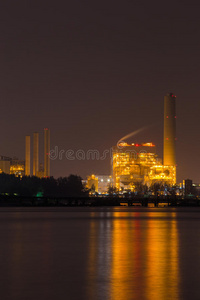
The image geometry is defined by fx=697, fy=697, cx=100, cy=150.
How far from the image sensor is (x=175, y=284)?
1528 centimetres

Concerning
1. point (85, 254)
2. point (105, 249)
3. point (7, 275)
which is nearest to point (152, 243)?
point (105, 249)

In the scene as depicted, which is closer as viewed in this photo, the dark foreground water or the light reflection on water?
the dark foreground water

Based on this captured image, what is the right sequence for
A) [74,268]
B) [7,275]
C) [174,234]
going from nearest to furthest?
[7,275] < [74,268] < [174,234]

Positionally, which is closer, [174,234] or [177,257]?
[177,257]

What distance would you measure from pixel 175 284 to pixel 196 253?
24.2ft

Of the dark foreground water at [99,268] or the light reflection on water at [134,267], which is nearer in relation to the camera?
the dark foreground water at [99,268]

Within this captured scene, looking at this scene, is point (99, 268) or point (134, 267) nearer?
point (99, 268)

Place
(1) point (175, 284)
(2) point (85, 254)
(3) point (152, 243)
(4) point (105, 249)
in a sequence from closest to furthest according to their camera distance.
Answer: (1) point (175, 284)
(2) point (85, 254)
(4) point (105, 249)
(3) point (152, 243)

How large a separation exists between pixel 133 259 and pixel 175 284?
5114 mm

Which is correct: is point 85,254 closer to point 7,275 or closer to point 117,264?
point 117,264

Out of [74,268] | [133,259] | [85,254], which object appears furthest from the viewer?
[85,254]

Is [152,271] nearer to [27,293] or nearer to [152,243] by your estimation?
[27,293]

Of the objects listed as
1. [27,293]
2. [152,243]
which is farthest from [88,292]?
[152,243]

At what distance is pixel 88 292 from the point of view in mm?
14141
